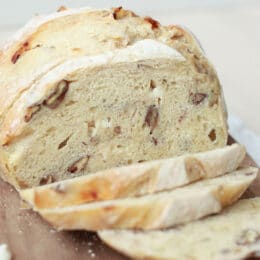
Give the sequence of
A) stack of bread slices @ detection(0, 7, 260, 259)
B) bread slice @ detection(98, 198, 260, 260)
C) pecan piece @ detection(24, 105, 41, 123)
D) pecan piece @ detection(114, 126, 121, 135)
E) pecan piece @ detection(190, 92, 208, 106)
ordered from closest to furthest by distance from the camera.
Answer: bread slice @ detection(98, 198, 260, 260)
stack of bread slices @ detection(0, 7, 260, 259)
pecan piece @ detection(24, 105, 41, 123)
pecan piece @ detection(114, 126, 121, 135)
pecan piece @ detection(190, 92, 208, 106)

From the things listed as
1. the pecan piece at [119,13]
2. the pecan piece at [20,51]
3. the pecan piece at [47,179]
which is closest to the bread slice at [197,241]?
the pecan piece at [47,179]

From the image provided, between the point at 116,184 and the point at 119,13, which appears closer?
the point at 116,184

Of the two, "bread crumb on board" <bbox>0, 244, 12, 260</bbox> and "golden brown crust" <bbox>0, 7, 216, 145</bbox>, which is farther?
"golden brown crust" <bbox>0, 7, 216, 145</bbox>

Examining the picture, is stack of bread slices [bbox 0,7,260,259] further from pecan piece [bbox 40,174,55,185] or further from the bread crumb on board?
the bread crumb on board

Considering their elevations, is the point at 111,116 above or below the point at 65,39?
below

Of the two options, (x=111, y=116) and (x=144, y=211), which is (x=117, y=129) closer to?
(x=111, y=116)

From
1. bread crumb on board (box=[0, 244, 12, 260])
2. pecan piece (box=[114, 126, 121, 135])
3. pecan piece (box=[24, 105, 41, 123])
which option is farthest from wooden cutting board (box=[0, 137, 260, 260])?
pecan piece (box=[114, 126, 121, 135])

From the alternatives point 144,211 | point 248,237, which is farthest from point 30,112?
point 248,237
